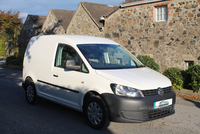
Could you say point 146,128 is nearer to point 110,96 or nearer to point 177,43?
point 110,96

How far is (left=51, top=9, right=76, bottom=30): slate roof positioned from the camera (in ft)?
73.7

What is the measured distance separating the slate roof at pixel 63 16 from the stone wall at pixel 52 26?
44 centimetres

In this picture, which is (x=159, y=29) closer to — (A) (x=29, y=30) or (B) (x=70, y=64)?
(B) (x=70, y=64)

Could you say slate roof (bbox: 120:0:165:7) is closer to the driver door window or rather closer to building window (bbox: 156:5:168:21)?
building window (bbox: 156:5:168:21)

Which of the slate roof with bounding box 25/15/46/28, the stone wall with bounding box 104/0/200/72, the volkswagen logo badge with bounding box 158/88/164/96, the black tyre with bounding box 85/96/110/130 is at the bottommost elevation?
the black tyre with bounding box 85/96/110/130

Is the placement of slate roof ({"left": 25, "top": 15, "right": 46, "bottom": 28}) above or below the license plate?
above

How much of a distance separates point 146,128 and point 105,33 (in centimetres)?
1155

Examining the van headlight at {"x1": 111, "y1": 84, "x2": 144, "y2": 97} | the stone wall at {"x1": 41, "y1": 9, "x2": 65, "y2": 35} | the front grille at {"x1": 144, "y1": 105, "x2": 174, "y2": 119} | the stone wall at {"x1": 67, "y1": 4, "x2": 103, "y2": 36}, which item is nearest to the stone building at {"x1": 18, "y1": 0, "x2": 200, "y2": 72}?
the stone wall at {"x1": 67, "y1": 4, "x2": 103, "y2": 36}

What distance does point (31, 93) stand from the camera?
6871 mm

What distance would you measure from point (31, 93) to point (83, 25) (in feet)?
39.0

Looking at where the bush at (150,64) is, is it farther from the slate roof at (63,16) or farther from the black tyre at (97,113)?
the slate roof at (63,16)

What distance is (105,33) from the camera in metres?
15.8

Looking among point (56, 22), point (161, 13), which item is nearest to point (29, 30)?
point (56, 22)

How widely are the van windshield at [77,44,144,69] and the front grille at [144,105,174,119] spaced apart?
1.37m
